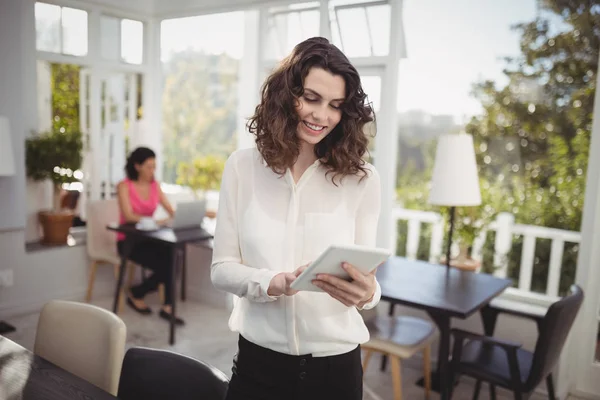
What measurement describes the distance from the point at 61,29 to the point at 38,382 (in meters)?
3.89

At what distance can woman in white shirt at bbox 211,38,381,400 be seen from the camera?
4.15 feet

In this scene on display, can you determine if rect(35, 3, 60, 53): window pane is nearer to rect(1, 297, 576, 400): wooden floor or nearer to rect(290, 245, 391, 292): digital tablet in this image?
rect(1, 297, 576, 400): wooden floor

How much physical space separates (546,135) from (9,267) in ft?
13.3

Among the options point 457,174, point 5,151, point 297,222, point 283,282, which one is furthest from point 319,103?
point 5,151

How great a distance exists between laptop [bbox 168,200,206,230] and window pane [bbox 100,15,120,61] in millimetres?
1869

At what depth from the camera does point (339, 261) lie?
3.65 feet

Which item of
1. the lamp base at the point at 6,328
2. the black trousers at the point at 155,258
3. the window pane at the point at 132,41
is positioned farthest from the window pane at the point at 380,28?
the lamp base at the point at 6,328

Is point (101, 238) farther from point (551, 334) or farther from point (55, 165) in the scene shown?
point (551, 334)

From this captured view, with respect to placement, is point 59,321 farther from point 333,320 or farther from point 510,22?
point 510,22

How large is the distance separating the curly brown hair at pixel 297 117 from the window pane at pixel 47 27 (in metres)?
3.79

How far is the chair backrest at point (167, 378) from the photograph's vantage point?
1.38 metres

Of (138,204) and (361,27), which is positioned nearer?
(361,27)

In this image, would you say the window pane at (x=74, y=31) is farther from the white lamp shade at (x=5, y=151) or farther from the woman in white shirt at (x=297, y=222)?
the woman in white shirt at (x=297, y=222)

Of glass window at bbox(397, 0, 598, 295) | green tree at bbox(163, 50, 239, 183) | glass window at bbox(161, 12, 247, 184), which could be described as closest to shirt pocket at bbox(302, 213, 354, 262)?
glass window at bbox(397, 0, 598, 295)
